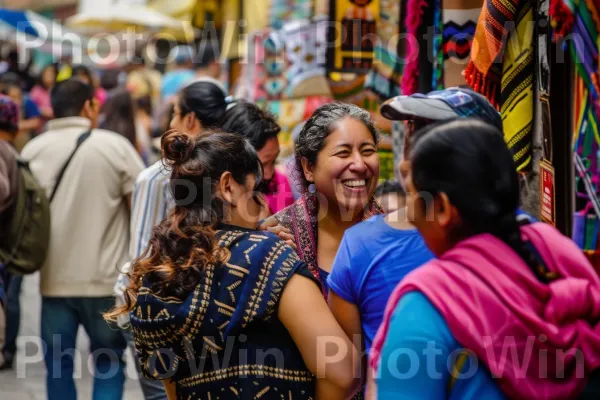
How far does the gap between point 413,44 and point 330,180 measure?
1.60 meters

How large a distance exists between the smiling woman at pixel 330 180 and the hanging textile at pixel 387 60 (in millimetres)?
Result: 2137

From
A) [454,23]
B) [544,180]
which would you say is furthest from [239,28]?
[544,180]

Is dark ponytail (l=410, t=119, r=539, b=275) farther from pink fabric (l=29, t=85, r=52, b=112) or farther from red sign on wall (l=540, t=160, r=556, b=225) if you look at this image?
pink fabric (l=29, t=85, r=52, b=112)

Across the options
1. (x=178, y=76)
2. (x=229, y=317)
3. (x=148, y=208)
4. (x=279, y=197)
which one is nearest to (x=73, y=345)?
(x=148, y=208)

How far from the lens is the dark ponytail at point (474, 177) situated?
2.05 m

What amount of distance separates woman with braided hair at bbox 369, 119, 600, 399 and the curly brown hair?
79 centimetres

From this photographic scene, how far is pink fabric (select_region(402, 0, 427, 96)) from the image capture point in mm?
4672

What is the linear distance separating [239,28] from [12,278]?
23.5 ft

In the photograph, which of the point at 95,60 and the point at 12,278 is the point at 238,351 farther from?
the point at 95,60

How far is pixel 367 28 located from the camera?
5.91 meters

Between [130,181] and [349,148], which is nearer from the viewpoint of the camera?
[349,148]

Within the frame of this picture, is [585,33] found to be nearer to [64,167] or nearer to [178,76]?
[64,167]

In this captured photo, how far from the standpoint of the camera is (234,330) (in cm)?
269

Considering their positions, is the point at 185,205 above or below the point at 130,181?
above
